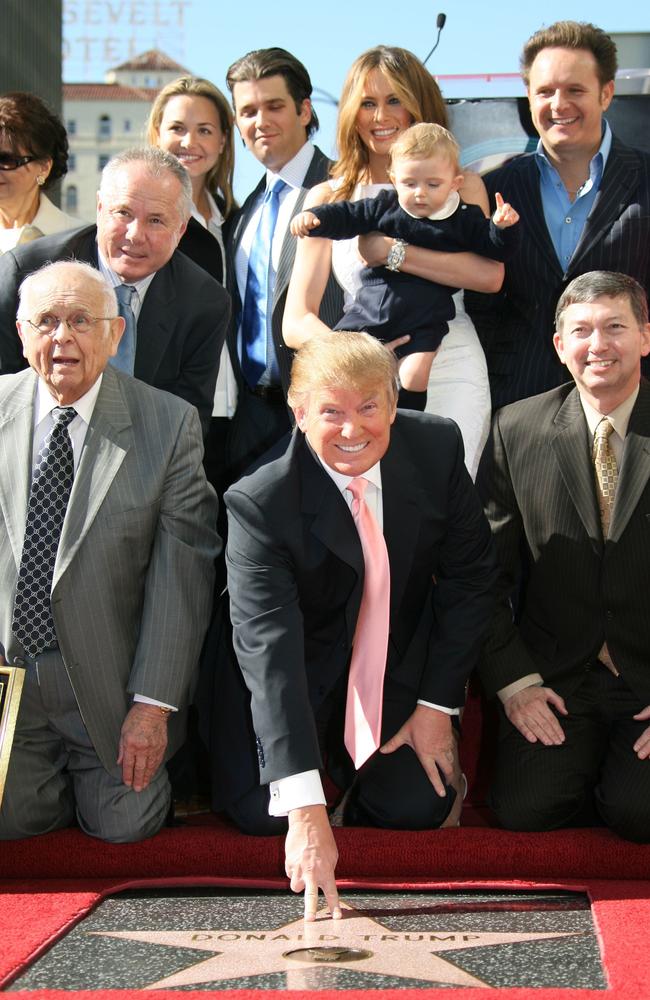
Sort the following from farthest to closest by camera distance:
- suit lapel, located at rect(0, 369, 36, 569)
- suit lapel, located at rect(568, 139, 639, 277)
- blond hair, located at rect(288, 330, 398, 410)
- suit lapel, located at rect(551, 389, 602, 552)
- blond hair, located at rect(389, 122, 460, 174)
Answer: suit lapel, located at rect(568, 139, 639, 277)
blond hair, located at rect(389, 122, 460, 174)
suit lapel, located at rect(551, 389, 602, 552)
suit lapel, located at rect(0, 369, 36, 569)
blond hair, located at rect(288, 330, 398, 410)

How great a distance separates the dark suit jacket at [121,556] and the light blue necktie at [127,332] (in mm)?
492

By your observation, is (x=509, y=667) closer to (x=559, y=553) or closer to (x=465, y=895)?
(x=559, y=553)

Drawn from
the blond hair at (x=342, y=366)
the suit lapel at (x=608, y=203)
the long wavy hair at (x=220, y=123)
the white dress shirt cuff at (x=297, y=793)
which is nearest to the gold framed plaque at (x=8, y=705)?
the white dress shirt cuff at (x=297, y=793)

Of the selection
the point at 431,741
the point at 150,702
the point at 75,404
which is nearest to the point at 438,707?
the point at 431,741

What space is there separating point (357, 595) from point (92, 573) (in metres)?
0.71

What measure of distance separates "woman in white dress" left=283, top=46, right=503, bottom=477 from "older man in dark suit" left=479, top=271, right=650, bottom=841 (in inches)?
20.2

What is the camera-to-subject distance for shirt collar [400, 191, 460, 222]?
4.30m

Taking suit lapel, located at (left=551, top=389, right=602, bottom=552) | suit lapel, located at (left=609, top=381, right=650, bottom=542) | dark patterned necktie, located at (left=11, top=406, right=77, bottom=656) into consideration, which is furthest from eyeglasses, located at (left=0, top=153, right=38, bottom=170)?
suit lapel, located at (left=609, top=381, right=650, bottom=542)

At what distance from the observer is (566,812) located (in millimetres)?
3674

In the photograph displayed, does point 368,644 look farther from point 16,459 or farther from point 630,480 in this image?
point 16,459

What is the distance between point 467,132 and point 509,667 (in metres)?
2.40

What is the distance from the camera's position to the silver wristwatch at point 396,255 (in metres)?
4.30

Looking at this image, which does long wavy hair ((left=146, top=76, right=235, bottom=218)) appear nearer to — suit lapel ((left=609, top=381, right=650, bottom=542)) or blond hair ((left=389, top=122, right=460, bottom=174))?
blond hair ((left=389, top=122, right=460, bottom=174))

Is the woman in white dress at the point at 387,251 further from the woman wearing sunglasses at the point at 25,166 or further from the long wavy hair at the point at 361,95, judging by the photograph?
the woman wearing sunglasses at the point at 25,166
